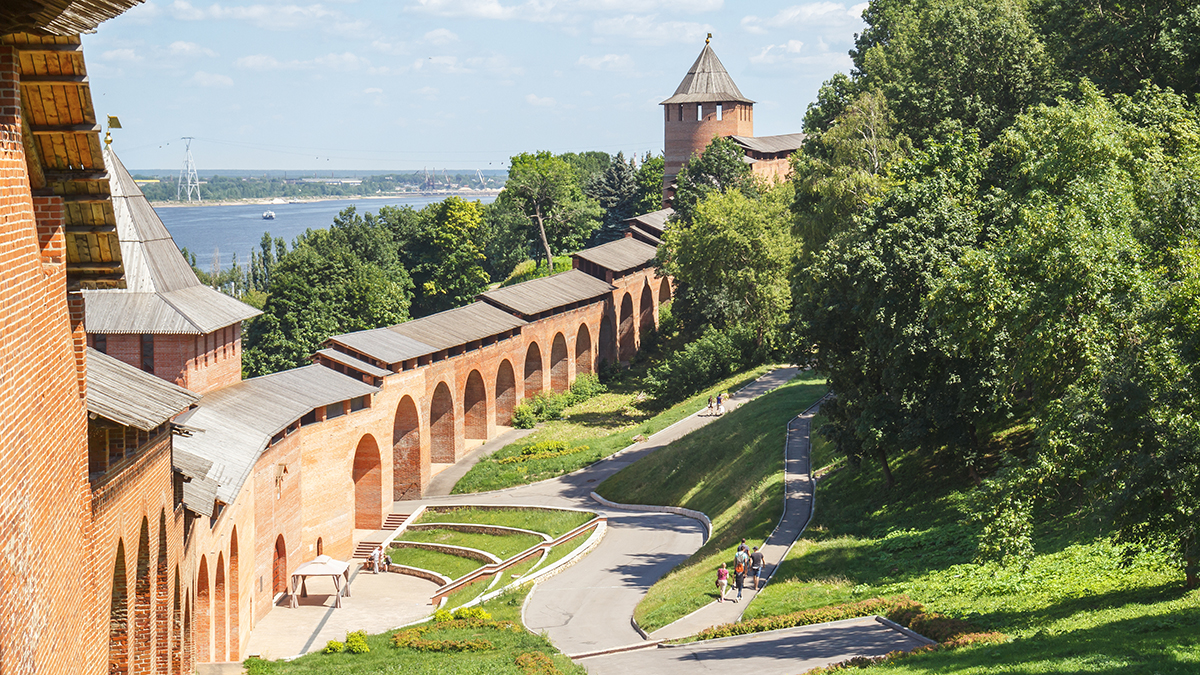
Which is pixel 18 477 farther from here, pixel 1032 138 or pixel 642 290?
pixel 642 290

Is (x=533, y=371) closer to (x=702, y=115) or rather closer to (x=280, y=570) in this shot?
(x=280, y=570)

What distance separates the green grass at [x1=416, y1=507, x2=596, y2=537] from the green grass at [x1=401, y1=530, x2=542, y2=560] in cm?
60

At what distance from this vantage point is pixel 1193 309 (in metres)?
12.1

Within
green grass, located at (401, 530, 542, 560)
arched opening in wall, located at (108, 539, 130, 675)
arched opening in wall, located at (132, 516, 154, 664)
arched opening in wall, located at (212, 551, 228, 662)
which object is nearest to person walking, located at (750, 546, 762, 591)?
arched opening in wall, located at (212, 551, 228, 662)

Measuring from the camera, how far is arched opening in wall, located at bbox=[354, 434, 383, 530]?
36.2m

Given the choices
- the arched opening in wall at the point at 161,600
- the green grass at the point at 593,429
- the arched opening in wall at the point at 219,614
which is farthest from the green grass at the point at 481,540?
the arched opening in wall at the point at 161,600

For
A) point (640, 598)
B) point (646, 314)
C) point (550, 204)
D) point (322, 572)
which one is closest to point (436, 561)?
point (322, 572)

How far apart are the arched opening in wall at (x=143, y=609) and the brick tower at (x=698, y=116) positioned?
61406mm

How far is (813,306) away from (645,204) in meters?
56.8

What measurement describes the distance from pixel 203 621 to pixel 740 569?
10419 mm

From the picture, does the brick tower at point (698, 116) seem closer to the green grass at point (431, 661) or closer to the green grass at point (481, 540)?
the green grass at point (481, 540)

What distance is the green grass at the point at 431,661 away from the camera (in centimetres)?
1788

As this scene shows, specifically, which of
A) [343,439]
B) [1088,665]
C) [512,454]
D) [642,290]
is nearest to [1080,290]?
[1088,665]

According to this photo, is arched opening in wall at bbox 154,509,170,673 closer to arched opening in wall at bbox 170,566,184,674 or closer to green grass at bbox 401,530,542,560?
arched opening in wall at bbox 170,566,184,674
